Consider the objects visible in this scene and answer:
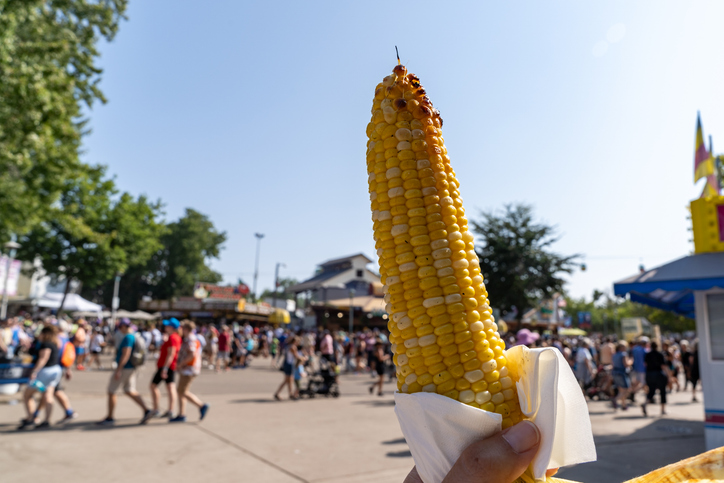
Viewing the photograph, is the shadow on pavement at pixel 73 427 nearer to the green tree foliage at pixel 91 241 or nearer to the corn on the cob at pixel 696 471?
the corn on the cob at pixel 696 471

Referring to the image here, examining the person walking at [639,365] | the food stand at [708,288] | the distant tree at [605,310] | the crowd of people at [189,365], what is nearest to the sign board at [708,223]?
the food stand at [708,288]

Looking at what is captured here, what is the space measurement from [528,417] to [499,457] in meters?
0.13

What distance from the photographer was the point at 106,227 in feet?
101

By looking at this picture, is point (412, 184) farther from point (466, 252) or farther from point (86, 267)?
point (86, 267)

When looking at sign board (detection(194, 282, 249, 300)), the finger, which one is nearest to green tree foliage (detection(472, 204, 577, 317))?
the finger

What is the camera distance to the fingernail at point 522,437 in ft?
3.31

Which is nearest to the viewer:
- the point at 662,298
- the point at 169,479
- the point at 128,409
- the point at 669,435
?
the point at 169,479

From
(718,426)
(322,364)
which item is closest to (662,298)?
(718,426)

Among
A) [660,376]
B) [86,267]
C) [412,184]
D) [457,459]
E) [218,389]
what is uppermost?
[86,267]

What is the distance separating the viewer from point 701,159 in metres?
8.20

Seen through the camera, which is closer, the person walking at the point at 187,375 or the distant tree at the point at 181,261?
the person walking at the point at 187,375

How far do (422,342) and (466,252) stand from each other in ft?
0.87

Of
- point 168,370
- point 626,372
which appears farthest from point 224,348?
point 626,372

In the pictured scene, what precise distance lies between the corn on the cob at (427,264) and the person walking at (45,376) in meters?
9.09
